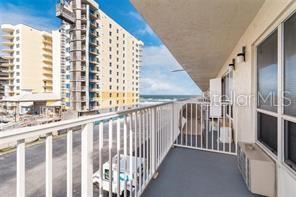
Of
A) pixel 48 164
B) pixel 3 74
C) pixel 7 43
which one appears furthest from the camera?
pixel 3 74

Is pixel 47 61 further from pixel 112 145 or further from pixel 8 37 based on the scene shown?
pixel 112 145

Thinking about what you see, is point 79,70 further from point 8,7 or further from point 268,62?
point 268,62

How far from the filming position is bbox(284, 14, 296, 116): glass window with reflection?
4.97 feet

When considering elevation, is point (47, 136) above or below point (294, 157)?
above

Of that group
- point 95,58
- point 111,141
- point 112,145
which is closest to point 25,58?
point 95,58

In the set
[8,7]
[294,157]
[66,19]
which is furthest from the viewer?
[8,7]

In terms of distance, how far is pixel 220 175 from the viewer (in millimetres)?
2367

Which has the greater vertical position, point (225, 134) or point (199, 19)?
point (199, 19)

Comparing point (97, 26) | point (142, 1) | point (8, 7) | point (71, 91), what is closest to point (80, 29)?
point (97, 26)

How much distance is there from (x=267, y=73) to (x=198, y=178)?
1.69m

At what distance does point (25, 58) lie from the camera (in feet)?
99.0

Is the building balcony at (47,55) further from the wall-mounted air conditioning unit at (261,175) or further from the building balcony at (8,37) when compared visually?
the wall-mounted air conditioning unit at (261,175)

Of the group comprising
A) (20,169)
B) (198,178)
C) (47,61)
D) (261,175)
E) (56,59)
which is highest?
(56,59)

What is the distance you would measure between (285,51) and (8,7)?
3404 cm
